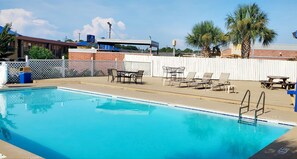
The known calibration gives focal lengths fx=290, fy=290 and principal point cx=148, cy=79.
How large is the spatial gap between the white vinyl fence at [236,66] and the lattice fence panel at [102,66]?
10.4 feet

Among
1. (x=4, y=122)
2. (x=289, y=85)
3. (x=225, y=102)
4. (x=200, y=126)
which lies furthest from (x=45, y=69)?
(x=289, y=85)

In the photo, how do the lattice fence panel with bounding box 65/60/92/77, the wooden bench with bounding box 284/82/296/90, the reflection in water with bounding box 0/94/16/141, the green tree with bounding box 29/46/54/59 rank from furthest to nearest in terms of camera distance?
1. the green tree with bounding box 29/46/54/59
2. the lattice fence panel with bounding box 65/60/92/77
3. the wooden bench with bounding box 284/82/296/90
4. the reflection in water with bounding box 0/94/16/141

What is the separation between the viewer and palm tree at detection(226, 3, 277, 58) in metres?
21.0

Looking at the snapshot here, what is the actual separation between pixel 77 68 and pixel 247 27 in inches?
495

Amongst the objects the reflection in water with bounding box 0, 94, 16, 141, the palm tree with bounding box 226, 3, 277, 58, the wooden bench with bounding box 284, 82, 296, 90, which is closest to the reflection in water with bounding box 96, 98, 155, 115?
the reflection in water with bounding box 0, 94, 16, 141

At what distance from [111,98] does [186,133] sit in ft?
18.3

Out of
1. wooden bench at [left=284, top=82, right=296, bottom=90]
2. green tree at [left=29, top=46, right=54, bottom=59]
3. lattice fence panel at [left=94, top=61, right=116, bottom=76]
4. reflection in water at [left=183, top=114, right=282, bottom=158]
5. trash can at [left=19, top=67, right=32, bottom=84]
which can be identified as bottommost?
reflection in water at [left=183, top=114, right=282, bottom=158]

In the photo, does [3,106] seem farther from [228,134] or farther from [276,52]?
[276,52]

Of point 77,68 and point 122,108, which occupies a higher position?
point 77,68

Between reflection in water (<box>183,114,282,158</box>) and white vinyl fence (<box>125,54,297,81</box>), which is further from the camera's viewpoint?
white vinyl fence (<box>125,54,297,81</box>)

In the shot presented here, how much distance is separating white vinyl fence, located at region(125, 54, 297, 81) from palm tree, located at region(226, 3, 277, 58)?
5.97 feet

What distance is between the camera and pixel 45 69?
17859 millimetres

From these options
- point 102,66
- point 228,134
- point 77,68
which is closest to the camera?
point 228,134

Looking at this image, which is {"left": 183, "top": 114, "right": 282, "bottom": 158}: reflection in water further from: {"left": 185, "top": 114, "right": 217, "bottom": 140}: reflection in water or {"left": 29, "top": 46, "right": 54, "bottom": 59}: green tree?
{"left": 29, "top": 46, "right": 54, "bottom": 59}: green tree
